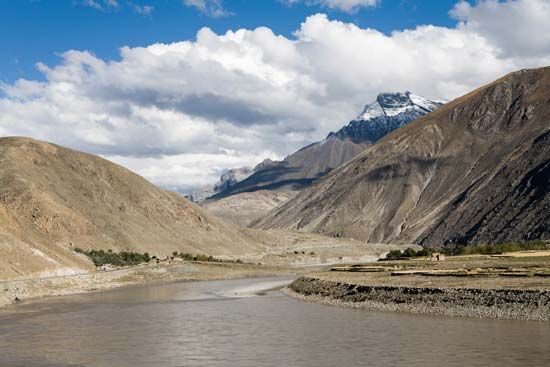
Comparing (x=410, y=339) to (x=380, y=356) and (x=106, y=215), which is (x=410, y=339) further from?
(x=106, y=215)

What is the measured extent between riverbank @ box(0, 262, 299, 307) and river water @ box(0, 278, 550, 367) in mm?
10197

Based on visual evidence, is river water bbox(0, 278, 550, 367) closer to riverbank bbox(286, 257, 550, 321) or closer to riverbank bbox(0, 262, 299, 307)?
riverbank bbox(286, 257, 550, 321)

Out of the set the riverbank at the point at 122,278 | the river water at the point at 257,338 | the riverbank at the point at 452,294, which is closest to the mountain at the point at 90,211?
the riverbank at the point at 122,278

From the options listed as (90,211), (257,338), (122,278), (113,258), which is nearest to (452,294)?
(257,338)

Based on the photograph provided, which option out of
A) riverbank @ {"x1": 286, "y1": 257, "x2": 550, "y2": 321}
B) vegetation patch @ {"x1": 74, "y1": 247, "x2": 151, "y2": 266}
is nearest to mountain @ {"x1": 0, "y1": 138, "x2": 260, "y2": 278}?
vegetation patch @ {"x1": 74, "y1": 247, "x2": 151, "y2": 266}

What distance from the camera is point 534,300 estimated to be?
140 ft

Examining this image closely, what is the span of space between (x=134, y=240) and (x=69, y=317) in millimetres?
95939

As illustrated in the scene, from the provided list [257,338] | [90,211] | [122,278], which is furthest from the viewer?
[90,211]

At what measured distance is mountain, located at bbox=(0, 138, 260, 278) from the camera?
416ft

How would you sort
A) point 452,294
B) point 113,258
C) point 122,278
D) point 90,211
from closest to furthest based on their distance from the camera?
point 452,294 < point 122,278 < point 113,258 < point 90,211

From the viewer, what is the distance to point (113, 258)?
121 metres

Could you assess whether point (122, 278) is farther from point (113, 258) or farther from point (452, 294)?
point (452, 294)

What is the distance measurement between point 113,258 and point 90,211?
32371 millimetres

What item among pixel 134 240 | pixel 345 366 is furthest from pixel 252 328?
pixel 134 240
